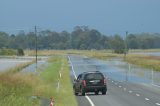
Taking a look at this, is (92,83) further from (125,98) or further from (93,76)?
(125,98)

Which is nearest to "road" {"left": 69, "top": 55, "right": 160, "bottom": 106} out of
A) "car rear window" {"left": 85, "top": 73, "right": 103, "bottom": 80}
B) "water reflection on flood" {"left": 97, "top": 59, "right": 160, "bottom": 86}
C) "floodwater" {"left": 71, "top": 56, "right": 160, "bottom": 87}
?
"car rear window" {"left": 85, "top": 73, "right": 103, "bottom": 80}

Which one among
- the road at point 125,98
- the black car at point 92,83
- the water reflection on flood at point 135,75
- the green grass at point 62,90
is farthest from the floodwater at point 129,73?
the black car at point 92,83

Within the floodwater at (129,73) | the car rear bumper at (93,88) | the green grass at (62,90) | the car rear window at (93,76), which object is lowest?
the floodwater at (129,73)

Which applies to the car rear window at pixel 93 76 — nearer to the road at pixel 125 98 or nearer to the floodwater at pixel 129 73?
the road at pixel 125 98

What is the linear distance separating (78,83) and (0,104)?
52.3ft

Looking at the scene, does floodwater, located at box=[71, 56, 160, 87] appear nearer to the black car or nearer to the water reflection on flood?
the water reflection on flood

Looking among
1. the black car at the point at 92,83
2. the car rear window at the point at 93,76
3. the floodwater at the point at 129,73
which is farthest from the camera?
the floodwater at the point at 129,73

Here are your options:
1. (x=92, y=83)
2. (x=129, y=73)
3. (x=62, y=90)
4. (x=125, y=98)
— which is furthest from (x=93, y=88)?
(x=129, y=73)

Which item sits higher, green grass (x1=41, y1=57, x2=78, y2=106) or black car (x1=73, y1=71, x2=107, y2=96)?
black car (x1=73, y1=71, x2=107, y2=96)

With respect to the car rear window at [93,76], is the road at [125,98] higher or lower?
lower

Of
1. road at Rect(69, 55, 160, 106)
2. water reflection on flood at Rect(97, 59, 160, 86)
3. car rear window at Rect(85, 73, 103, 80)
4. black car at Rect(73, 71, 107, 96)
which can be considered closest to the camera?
road at Rect(69, 55, 160, 106)

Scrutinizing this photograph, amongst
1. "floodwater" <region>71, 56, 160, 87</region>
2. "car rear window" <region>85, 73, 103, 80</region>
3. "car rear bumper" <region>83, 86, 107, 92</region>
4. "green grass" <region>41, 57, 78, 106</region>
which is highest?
"car rear window" <region>85, 73, 103, 80</region>

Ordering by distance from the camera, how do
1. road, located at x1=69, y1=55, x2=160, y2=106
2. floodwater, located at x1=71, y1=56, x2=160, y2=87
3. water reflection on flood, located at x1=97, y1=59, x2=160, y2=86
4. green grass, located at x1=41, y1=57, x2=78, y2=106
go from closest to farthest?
road, located at x1=69, y1=55, x2=160, y2=106, green grass, located at x1=41, y1=57, x2=78, y2=106, water reflection on flood, located at x1=97, y1=59, x2=160, y2=86, floodwater, located at x1=71, y1=56, x2=160, y2=87

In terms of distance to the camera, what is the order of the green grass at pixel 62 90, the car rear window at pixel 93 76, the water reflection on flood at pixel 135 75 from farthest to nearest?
the water reflection on flood at pixel 135 75
the car rear window at pixel 93 76
the green grass at pixel 62 90
